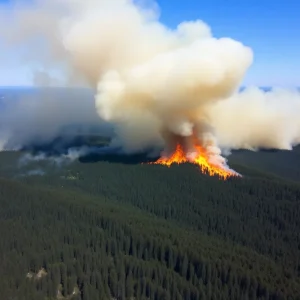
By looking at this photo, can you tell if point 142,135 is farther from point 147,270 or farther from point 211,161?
point 147,270

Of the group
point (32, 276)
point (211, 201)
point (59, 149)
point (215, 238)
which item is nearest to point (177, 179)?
point (211, 201)

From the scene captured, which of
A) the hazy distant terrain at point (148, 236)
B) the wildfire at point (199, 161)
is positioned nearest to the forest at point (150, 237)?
the hazy distant terrain at point (148, 236)

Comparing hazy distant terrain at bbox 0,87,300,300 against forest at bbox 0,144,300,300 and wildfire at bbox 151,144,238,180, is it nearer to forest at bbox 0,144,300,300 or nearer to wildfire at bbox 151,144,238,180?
forest at bbox 0,144,300,300

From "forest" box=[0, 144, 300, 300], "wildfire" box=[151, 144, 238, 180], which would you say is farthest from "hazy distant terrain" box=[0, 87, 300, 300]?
"wildfire" box=[151, 144, 238, 180]

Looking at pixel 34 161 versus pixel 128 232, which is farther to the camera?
pixel 34 161

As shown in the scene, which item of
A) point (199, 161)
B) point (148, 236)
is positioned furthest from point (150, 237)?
point (199, 161)

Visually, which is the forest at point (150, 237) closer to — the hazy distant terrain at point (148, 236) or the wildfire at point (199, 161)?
the hazy distant terrain at point (148, 236)

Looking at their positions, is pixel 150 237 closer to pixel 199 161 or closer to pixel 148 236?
pixel 148 236
